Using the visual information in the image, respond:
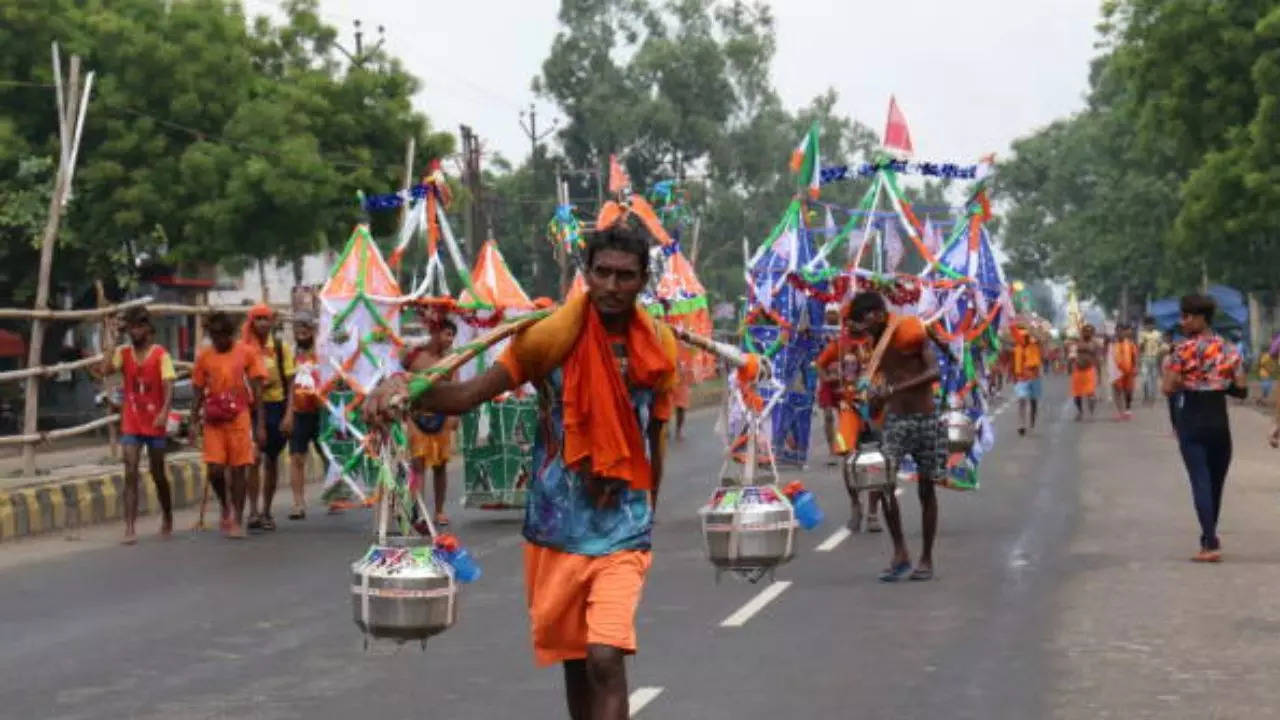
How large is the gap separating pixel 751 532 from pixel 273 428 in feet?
37.4

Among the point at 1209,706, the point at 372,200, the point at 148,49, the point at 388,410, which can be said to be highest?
the point at 148,49

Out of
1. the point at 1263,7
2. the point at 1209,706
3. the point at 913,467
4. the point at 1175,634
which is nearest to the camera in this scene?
the point at 1209,706

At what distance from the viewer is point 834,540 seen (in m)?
15.7

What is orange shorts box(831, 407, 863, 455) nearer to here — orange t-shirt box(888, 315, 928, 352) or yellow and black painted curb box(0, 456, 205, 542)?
orange t-shirt box(888, 315, 928, 352)

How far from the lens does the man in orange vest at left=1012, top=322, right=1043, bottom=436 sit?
31.7 metres

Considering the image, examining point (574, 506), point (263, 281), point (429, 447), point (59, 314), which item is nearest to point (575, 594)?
point (574, 506)

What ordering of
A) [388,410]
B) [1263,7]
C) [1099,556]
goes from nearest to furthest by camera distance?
1. [388,410]
2. [1099,556]
3. [1263,7]

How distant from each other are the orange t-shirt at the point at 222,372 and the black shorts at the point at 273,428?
116 cm

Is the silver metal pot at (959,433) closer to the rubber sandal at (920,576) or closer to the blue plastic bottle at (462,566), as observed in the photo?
the rubber sandal at (920,576)

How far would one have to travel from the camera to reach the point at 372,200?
17688mm

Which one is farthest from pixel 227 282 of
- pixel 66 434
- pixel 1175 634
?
pixel 1175 634

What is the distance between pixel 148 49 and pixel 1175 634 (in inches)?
1167

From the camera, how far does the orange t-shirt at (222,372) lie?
53.7ft

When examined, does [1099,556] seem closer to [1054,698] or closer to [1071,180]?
[1054,698]
